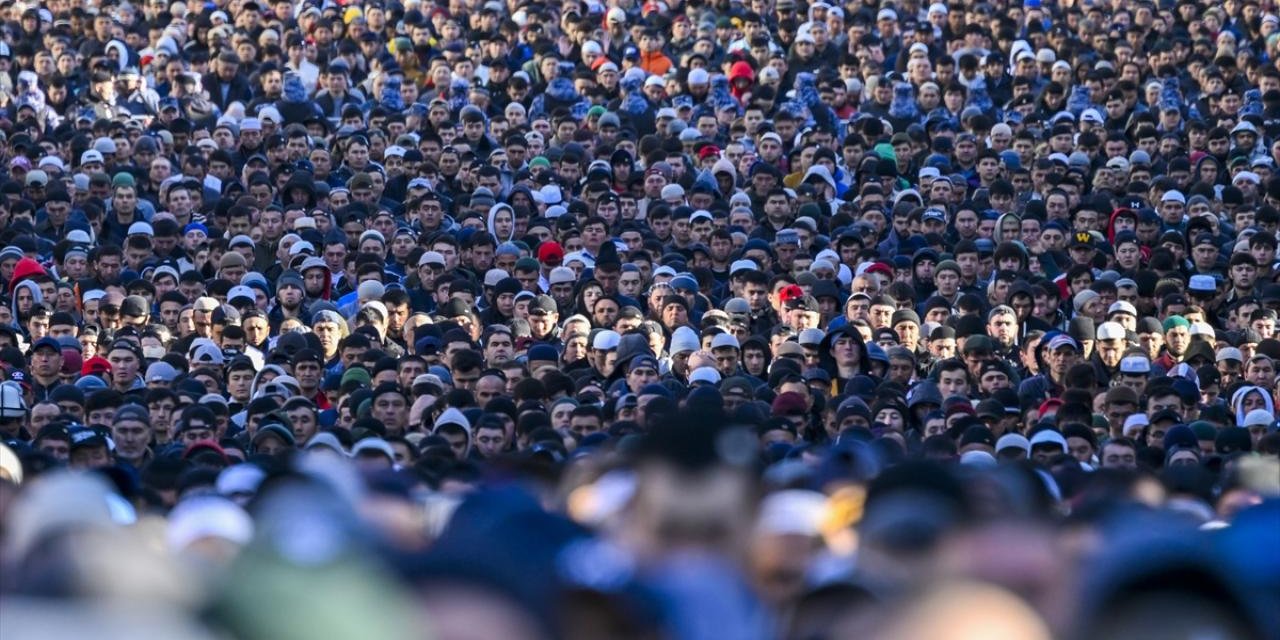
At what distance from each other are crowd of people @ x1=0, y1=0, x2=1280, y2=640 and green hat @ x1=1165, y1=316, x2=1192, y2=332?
0.03 m

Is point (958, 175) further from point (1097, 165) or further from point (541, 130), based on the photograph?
point (541, 130)

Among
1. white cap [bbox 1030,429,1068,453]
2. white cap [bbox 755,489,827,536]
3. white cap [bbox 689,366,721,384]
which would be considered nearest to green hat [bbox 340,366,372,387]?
white cap [bbox 689,366,721,384]

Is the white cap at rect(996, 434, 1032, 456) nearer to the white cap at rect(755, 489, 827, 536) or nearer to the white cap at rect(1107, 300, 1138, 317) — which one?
the white cap at rect(1107, 300, 1138, 317)

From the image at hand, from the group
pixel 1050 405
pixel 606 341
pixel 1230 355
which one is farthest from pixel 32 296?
pixel 1230 355

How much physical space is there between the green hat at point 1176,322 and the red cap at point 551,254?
4.14 metres

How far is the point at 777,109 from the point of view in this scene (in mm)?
20422

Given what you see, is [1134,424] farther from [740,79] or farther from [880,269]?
[740,79]

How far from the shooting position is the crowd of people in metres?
4.91

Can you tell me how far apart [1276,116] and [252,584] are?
56.1 ft

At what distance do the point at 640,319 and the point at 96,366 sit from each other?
→ 324 centimetres

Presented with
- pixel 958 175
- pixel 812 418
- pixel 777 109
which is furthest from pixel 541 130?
pixel 812 418

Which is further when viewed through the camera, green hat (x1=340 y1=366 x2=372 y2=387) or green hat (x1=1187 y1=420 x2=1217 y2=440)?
green hat (x1=340 y1=366 x2=372 y2=387)

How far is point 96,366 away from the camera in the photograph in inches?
557

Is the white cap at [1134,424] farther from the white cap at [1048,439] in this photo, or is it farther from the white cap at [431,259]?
the white cap at [431,259]
